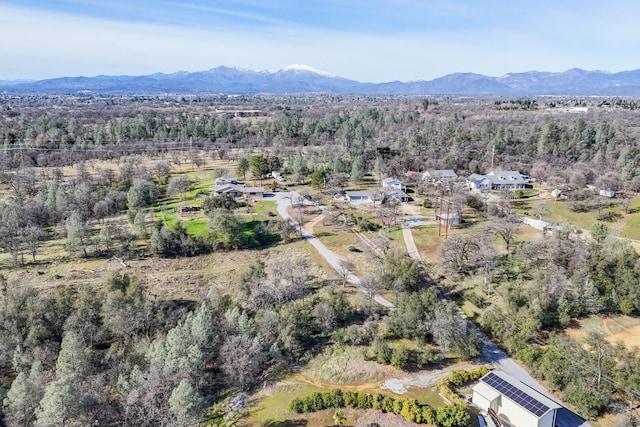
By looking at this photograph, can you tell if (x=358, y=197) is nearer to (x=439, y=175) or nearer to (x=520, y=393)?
(x=439, y=175)

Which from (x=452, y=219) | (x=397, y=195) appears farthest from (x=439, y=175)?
(x=452, y=219)

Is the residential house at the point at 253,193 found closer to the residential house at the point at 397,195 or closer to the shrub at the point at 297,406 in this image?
the residential house at the point at 397,195

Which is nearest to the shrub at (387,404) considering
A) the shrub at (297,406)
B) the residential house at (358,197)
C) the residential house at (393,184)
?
the shrub at (297,406)

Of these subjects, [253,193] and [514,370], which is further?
[253,193]

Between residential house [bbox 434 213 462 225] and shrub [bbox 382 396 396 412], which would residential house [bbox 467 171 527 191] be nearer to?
residential house [bbox 434 213 462 225]

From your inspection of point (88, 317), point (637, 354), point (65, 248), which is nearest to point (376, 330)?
point (637, 354)

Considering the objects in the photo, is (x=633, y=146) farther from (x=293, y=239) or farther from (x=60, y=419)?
(x=60, y=419)
